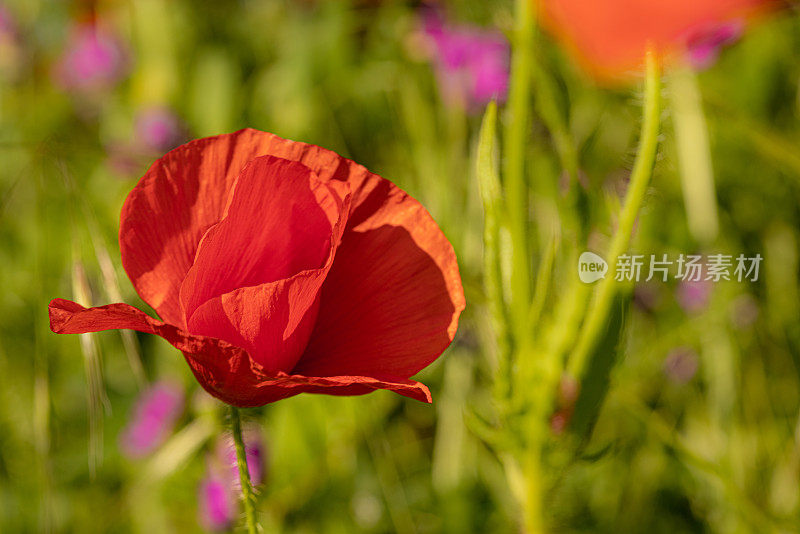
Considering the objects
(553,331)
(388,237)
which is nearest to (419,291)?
(388,237)

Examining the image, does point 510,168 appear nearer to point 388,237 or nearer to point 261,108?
point 388,237

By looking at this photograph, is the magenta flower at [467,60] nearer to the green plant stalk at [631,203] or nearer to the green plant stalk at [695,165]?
the green plant stalk at [695,165]

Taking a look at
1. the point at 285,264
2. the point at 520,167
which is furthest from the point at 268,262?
the point at 520,167

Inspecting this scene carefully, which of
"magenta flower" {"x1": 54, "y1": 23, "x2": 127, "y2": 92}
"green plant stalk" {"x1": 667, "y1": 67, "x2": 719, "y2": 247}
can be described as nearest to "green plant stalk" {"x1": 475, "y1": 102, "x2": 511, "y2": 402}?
"green plant stalk" {"x1": 667, "y1": 67, "x2": 719, "y2": 247}

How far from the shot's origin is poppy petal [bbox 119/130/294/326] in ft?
0.95

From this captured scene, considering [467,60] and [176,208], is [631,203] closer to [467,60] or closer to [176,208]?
[176,208]

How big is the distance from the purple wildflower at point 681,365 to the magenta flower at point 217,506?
17.3 inches

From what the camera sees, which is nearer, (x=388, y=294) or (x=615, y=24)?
(x=388, y=294)

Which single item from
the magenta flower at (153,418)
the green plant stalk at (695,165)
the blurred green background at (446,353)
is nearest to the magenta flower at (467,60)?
the blurred green background at (446,353)

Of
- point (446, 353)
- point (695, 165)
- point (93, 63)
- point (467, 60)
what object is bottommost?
point (446, 353)

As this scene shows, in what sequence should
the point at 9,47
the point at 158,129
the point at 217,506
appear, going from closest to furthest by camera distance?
the point at 217,506 → the point at 158,129 → the point at 9,47

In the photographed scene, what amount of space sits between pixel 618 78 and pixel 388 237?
78cm

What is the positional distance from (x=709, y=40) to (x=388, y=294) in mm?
469

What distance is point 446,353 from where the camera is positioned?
0.77m
